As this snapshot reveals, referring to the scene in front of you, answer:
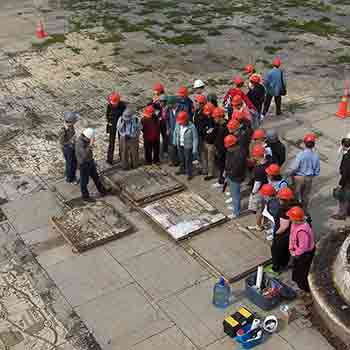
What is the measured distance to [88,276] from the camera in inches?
330

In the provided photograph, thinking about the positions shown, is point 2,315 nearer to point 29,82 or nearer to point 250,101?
point 250,101

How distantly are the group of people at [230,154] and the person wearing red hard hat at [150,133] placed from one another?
0.06 feet

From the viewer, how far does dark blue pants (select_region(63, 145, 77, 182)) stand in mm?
10447

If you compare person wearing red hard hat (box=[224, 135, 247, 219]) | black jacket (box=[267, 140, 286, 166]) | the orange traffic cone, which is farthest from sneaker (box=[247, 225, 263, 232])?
the orange traffic cone

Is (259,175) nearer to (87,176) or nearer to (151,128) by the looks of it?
(151,128)

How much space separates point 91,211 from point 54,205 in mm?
927

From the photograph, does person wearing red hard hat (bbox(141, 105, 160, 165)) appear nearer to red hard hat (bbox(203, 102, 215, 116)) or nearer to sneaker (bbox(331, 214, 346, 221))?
red hard hat (bbox(203, 102, 215, 116))

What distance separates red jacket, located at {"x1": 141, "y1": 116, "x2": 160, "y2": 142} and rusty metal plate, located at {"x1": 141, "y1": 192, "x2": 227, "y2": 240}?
4.66 feet

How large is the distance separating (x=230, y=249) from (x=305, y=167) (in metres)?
1.88

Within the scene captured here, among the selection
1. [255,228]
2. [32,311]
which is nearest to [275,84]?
[255,228]

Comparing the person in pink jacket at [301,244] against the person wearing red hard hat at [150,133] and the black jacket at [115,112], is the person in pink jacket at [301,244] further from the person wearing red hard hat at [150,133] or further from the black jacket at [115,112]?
the black jacket at [115,112]

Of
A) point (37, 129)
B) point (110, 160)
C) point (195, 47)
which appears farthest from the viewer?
point (195, 47)

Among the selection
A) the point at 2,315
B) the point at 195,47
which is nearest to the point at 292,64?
the point at 195,47

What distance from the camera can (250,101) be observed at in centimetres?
1166
